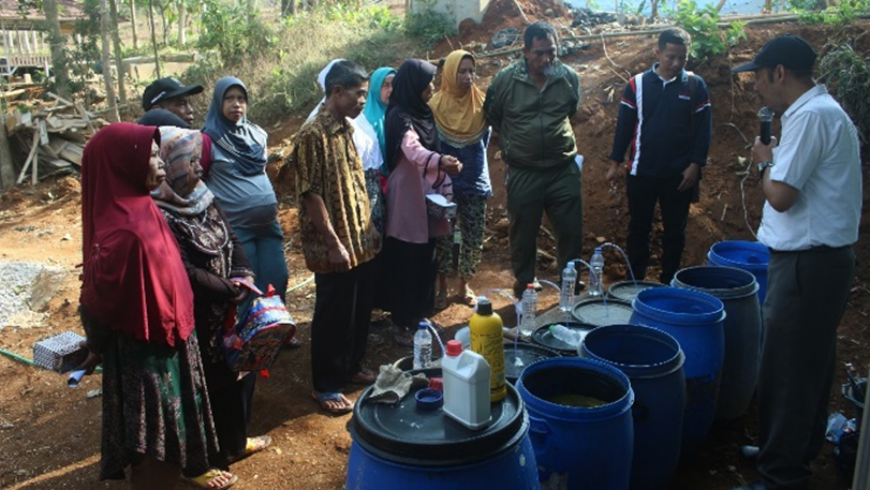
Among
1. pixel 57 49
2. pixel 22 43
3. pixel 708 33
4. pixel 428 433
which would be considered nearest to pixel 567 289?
pixel 428 433

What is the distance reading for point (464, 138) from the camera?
498 centimetres

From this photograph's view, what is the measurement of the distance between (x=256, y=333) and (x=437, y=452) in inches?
52.5

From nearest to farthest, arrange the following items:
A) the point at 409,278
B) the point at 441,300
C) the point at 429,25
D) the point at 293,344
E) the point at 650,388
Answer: the point at 650,388, the point at 409,278, the point at 293,344, the point at 441,300, the point at 429,25

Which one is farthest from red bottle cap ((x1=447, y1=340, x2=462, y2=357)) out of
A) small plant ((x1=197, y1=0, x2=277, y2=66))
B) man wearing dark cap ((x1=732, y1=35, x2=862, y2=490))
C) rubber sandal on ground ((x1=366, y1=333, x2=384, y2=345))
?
small plant ((x1=197, y1=0, x2=277, y2=66))

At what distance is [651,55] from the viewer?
773 centimetres

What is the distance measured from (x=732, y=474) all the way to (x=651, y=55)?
5.61 m

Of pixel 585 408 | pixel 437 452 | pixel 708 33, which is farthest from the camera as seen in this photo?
pixel 708 33

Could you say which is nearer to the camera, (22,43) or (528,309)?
(528,309)

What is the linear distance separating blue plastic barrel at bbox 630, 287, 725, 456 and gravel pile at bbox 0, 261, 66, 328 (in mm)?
4836

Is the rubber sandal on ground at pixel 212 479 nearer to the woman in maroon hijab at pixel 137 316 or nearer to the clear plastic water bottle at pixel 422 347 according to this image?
the woman in maroon hijab at pixel 137 316

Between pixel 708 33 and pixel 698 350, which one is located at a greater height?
pixel 708 33

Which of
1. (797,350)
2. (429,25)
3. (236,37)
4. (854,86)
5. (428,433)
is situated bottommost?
(797,350)

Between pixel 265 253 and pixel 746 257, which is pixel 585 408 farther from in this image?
pixel 746 257

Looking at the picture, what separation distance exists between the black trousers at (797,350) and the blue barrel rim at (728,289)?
0.39 meters
